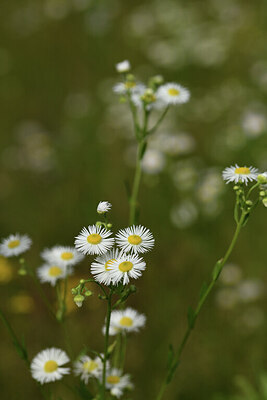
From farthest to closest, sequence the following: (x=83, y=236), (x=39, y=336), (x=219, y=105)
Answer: (x=219, y=105), (x=39, y=336), (x=83, y=236)

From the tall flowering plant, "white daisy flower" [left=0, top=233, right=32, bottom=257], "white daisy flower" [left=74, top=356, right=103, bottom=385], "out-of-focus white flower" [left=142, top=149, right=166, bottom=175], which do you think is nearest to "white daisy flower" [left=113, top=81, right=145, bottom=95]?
the tall flowering plant

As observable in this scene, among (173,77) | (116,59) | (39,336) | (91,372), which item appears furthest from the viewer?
(116,59)

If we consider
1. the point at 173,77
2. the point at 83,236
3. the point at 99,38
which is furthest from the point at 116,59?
the point at 83,236

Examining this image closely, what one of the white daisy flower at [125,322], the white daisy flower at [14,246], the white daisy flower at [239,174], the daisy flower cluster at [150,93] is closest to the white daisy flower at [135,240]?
the white daisy flower at [239,174]

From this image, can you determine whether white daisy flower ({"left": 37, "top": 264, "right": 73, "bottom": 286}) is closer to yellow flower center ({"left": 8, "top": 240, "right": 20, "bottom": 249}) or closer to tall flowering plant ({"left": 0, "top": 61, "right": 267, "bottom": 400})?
tall flowering plant ({"left": 0, "top": 61, "right": 267, "bottom": 400})

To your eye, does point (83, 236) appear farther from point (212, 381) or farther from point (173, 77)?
point (173, 77)

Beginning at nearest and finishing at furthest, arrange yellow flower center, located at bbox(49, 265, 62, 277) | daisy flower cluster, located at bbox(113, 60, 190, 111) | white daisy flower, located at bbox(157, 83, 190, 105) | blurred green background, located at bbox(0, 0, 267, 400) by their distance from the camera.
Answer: yellow flower center, located at bbox(49, 265, 62, 277) < daisy flower cluster, located at bbox(113, 60, 190, 111) < white daisy flower, located at bbox(157, 83, 190, 105) < blurred green background, located at bbox(0, 0, 267, 400)

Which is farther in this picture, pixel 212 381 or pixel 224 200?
pixel 224 200

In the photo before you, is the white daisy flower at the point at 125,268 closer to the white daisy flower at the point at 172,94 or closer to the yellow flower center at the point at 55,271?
the yellow flower center at the point at 55,271
